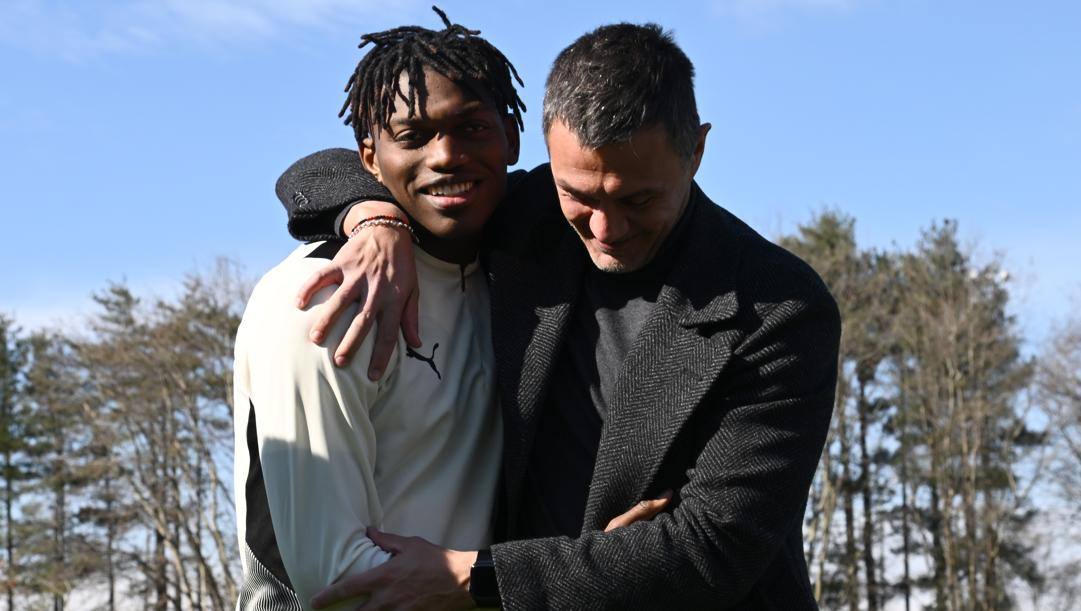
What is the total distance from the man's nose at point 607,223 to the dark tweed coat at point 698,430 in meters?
0.24

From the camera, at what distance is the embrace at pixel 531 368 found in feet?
11.2

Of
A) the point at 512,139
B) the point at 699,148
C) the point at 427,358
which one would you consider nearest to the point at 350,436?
the point at 427,358

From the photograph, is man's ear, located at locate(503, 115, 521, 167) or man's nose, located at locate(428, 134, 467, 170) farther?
man's ear, located at locate(503, 115, 521, 167)

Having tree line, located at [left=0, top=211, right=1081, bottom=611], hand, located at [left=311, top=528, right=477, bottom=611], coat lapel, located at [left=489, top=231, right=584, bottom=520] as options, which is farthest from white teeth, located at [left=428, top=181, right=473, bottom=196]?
tree line, located at [left=0, top=211, right=1081, bottom=611]

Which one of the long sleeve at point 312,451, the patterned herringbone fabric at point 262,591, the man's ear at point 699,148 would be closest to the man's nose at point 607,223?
the man's ear at point 699,148

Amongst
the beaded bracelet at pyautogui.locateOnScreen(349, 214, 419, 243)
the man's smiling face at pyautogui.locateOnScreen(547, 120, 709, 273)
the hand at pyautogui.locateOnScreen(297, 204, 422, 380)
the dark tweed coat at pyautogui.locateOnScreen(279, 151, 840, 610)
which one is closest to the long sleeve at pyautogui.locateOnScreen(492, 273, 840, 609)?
the dark tweed coat at pyautogui.locateOnScreen(279, 151, 840, 610)

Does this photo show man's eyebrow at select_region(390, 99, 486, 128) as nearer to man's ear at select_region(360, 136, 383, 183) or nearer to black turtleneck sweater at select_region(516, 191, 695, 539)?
man's ear at select_region(360, 136, 383, 183)

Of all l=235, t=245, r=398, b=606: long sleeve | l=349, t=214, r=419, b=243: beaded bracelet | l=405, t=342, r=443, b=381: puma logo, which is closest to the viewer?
l=235, t=245, r=398, b=606: long sleeve

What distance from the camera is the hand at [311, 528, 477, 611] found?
338cm

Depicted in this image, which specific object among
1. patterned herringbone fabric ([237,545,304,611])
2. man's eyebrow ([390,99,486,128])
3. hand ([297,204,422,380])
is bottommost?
patterned herringbone fabric ([237,545,304,611])

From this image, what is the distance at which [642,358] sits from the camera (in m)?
3.62

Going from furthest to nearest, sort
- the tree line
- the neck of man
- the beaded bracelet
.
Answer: the tree line → the neck of man → the beaded bracelet

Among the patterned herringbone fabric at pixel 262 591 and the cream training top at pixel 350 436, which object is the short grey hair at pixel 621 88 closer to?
the cream training top at pixel 350 436

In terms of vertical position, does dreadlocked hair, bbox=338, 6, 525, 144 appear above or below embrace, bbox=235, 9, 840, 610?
above
